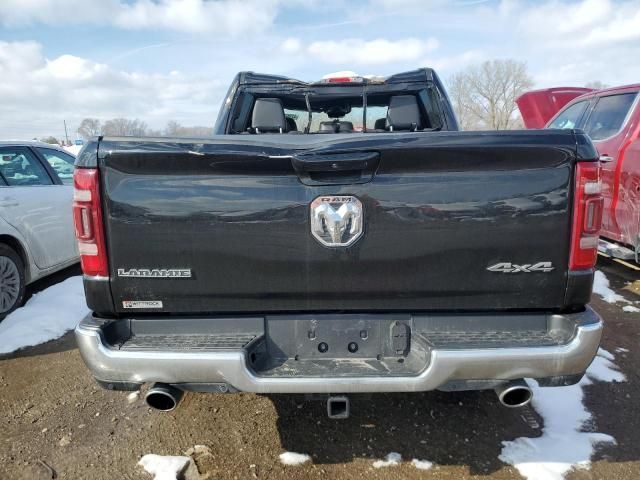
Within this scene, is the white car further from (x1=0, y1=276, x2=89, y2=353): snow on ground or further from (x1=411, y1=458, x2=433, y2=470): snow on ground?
(x1=411, y1=458, x2=433, y2=470): snow on ground

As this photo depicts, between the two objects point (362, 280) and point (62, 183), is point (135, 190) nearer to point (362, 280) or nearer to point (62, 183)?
point (362, 280)

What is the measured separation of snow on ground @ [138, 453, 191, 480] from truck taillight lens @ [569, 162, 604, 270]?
2231 millimetres

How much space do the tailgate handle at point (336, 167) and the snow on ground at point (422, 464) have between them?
5.27 ft

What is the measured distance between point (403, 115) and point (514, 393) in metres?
2.59

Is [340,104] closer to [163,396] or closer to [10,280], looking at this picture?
[163,396]

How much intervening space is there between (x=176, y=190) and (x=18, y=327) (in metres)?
3.37

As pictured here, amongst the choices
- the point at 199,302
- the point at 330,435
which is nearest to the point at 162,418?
the point at 330,435

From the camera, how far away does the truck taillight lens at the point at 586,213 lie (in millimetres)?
1985

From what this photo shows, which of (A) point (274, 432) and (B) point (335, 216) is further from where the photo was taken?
(A) point (274, 432)

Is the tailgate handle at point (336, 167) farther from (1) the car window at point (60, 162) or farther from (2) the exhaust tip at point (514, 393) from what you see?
(1) the car window at point (60, 162)

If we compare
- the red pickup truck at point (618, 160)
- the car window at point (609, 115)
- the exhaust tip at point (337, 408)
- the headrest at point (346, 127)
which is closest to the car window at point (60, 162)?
the headrest at point (346, 127)

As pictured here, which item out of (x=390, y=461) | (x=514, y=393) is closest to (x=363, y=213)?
(x=514, y=393)

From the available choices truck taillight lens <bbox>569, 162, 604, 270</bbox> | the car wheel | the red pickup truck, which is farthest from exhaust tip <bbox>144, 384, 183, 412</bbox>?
the red pickup truck

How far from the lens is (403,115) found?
13.2 feet
